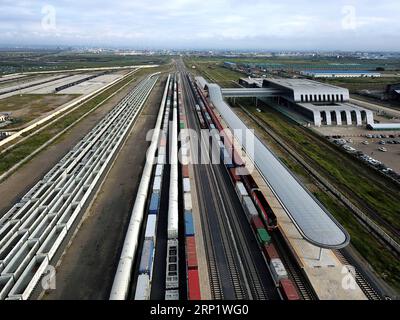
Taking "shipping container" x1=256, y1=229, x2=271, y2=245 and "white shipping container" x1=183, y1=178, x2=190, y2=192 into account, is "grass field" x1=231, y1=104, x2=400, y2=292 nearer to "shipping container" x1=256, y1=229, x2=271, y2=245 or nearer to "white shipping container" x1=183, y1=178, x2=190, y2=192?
"shipping container" x1=256, y1=229, x2=271, y2=245

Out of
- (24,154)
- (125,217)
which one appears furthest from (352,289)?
(24,154)

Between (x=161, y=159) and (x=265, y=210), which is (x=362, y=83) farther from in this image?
(x=265, y=210)

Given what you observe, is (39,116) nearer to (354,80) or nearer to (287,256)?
(287,256)

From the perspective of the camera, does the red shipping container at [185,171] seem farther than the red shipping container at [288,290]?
Yes

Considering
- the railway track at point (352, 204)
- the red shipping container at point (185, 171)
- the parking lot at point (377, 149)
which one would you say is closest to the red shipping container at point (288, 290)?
the railway track at point (352, 204)

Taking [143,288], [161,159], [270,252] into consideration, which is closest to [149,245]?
[143,288]

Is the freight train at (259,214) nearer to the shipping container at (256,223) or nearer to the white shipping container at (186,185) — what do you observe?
the shipping container at (256,223)

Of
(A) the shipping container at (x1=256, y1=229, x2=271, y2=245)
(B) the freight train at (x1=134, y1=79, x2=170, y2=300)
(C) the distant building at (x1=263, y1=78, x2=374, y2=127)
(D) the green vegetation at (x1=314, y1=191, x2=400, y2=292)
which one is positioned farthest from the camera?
(C) the distant building at (x1=263, y1=78, x2=374, y2=127)

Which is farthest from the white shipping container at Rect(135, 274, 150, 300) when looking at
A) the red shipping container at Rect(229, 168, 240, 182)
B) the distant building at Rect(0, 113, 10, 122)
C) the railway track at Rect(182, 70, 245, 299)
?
the distant building at Rect(0, 113, 10, 122)
